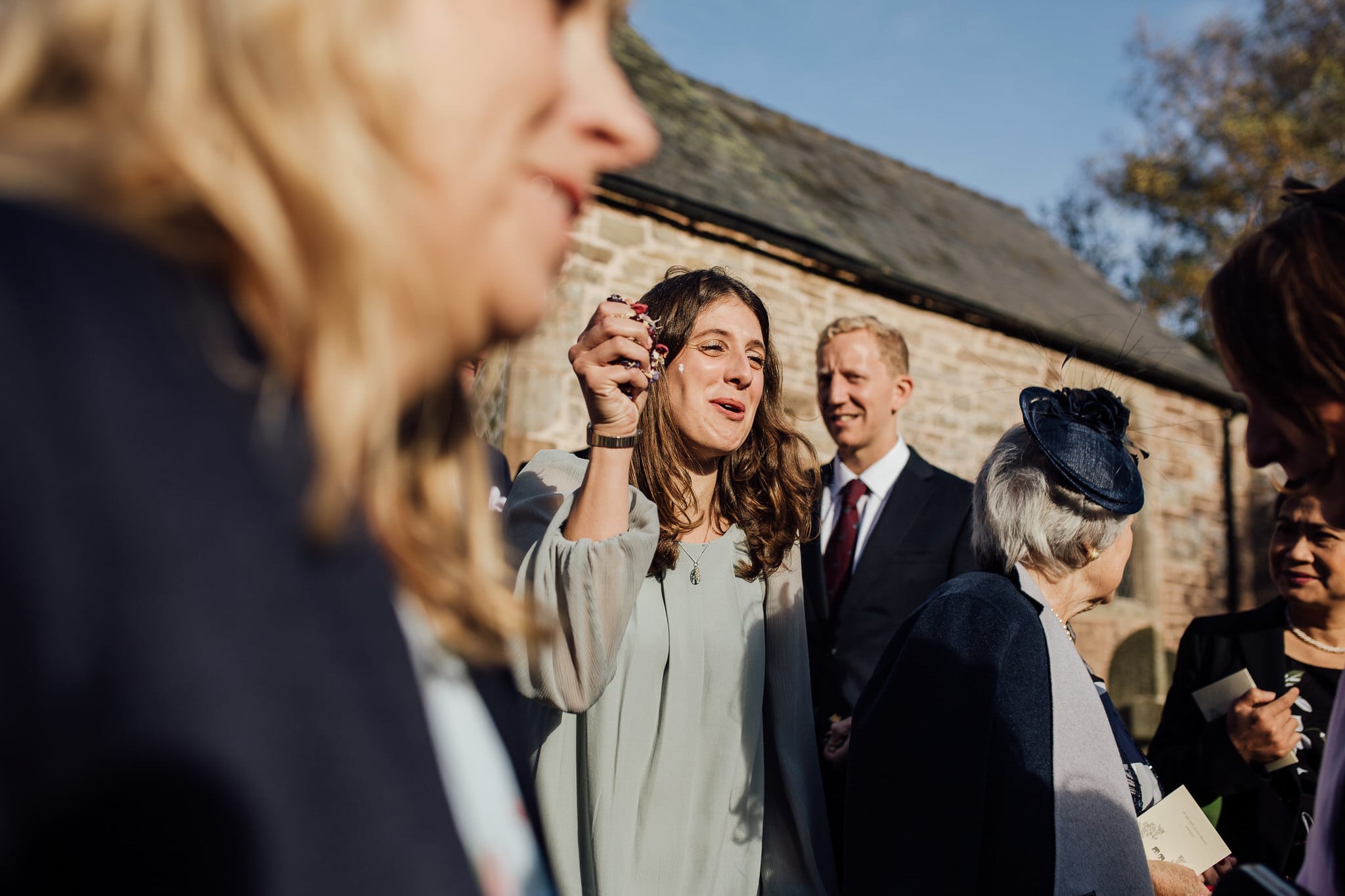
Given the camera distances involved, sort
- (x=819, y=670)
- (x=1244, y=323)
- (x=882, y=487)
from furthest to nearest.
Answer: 1. (x=882, y=487)
2. (x=819, y=670)
3. (x=1244, y=323)

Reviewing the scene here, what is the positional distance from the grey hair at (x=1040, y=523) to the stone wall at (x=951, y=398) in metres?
0.40

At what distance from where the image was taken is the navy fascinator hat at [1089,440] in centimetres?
266

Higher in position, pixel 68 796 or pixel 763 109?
pixel 763 109

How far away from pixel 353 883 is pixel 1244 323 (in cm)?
152

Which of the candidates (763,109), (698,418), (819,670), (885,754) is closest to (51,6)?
(885,754)

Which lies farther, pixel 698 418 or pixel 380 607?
pixel 698 418

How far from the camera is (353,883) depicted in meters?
0.59

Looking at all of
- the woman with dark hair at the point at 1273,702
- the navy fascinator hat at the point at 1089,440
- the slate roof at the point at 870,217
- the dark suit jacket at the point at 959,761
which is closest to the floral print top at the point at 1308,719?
the woman with dark hair at the point at 1273,702

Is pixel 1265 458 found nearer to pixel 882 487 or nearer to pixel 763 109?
pixel 882 487

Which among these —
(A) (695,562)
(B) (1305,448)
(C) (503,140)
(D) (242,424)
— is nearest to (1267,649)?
(A) (695,562)

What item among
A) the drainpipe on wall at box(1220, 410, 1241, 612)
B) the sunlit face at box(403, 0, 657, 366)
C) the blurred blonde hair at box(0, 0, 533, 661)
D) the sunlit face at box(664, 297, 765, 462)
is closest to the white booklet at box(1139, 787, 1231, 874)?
the sunlit face at box(664, 297, 765, 462)

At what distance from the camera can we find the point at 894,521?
4371 millimetres

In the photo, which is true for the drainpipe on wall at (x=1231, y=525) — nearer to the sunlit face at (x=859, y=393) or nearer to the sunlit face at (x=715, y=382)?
the sunlit face at (x=859, y=393)

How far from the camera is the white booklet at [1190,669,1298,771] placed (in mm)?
3318
